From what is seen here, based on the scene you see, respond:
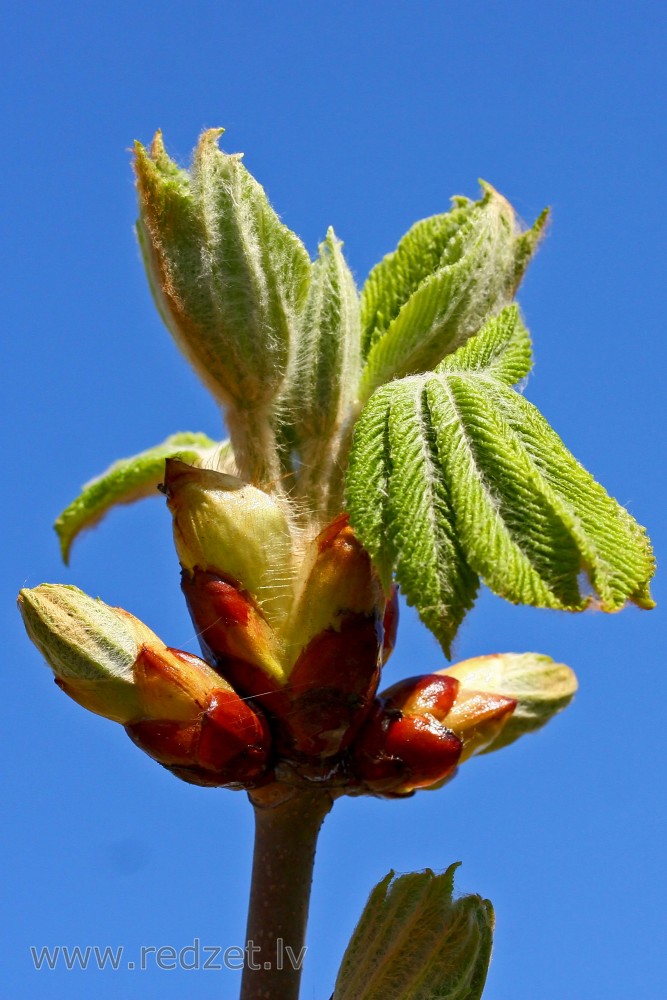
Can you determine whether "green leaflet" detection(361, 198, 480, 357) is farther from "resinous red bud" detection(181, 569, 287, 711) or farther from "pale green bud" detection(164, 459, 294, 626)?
"resinous red bud" detection(181, 569, 287, 711)

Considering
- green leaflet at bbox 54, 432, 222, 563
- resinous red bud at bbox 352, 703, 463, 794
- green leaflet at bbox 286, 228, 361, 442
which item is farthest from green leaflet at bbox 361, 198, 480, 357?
resinous red bud at bbox 352, 703, 463, 794

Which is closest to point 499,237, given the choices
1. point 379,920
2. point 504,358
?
point 504,358

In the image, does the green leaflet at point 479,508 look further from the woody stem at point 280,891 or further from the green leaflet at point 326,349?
the woody stem at point 280,891

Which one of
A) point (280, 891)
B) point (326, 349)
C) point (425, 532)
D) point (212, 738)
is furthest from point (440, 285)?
point (280, 891)

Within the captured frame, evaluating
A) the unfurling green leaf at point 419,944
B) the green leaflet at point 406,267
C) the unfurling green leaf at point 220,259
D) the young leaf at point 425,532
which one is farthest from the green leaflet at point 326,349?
the unfurling green leaf at point 419,944

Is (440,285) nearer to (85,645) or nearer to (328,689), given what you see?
(328,689)

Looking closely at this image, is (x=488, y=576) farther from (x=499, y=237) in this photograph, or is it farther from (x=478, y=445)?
(x=499, y=237)
